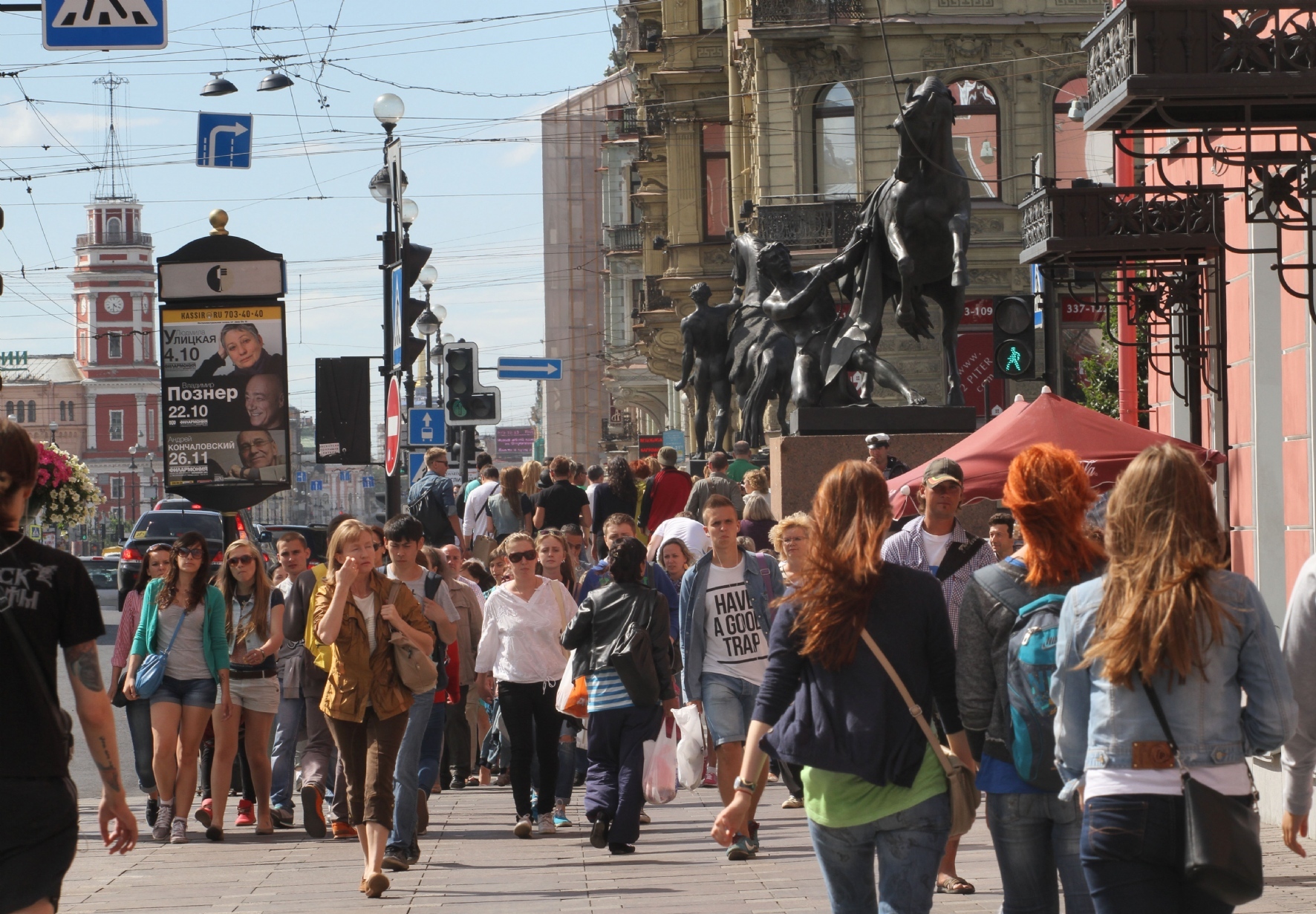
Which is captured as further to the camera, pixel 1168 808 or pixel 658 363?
pixel 658 363

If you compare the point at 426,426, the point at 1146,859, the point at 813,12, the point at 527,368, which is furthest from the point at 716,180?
the point at 1146,859

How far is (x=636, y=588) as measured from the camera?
10531 mm

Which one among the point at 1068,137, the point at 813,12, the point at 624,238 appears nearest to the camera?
the point at 813,12

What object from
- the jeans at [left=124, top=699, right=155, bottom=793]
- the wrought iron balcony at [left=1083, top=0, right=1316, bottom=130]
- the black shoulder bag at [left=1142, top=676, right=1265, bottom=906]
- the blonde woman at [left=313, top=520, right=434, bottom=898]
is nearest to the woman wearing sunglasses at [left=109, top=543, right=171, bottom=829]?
the jeans at [left=124, top=699, right=155, bottom=793]

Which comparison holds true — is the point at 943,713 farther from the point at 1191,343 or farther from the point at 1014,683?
the point at 1191,343

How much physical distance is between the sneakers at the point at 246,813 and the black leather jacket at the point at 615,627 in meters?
2.76

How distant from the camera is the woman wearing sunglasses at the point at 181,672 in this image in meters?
11.4

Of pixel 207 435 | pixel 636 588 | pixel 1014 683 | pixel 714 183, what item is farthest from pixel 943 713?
pixel 714 183

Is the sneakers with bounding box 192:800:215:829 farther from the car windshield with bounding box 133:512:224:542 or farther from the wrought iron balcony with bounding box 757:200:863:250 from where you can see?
the wrought iron balcony with bounding box 757:200:863:250

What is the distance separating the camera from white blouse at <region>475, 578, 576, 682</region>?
11.1 metres

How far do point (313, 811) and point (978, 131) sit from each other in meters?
30.6

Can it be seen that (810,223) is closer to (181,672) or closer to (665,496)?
(665,496)

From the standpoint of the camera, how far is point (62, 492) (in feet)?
86.4

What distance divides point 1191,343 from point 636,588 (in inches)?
186
